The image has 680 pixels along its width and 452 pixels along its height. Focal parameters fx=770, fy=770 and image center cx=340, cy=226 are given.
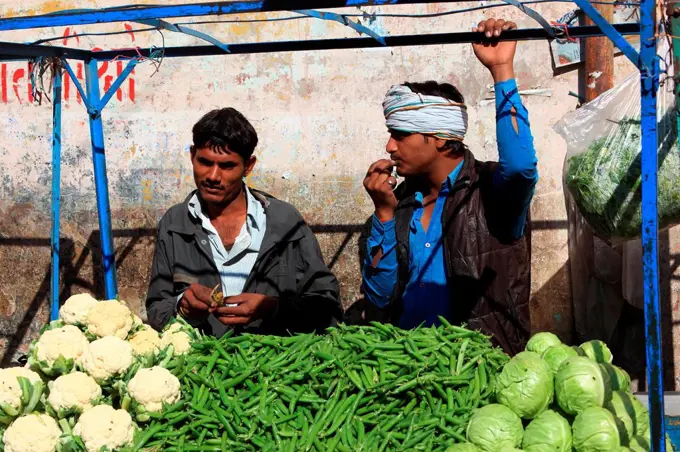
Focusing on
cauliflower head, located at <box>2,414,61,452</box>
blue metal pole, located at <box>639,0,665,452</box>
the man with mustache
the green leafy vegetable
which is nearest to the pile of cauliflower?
cauliflower head, located at <box>2,414,61,452</box>

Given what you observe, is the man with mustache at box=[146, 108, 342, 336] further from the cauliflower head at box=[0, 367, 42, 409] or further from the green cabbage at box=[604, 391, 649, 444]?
A: the green cabbage at box=[604, 391, 649, 444]

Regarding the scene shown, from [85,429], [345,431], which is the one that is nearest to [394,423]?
[345,431]

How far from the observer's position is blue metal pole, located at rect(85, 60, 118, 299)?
3.99 m

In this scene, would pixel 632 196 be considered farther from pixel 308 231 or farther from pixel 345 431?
pixel 345 431

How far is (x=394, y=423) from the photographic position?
2.49 metres

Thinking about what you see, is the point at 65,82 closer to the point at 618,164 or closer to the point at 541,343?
the point at 618,164

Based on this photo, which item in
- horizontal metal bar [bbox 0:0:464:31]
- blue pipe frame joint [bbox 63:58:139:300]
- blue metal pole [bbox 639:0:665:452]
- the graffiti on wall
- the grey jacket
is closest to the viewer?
blue metal pole [bbox 639:0:665:452]

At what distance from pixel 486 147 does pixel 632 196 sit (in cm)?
168

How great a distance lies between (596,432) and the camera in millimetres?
2414

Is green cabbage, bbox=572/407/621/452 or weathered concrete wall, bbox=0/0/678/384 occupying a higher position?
weathered concrete wall, bbox=0/0/678/384

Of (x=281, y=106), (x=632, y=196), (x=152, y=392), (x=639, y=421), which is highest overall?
(x=281, y=106)

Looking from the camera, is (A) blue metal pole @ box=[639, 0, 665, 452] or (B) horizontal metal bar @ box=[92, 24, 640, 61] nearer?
(A) blue metal pole @ box=[639, 0, 665, 452]

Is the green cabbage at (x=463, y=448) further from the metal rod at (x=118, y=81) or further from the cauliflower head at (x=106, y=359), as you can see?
the metal rod at (x=118, y=81)

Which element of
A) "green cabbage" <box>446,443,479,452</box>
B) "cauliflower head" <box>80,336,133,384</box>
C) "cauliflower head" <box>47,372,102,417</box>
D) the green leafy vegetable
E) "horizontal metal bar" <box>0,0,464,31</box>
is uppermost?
"horizontal metal bar" <box>0,0,464,31</box>
